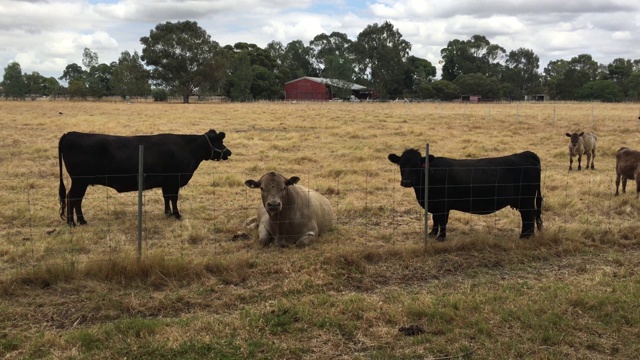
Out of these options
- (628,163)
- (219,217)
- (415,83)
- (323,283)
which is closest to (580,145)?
(628,163)

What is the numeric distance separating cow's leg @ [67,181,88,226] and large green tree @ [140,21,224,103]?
240 feet

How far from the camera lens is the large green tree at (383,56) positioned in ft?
328

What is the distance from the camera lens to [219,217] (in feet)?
32.1

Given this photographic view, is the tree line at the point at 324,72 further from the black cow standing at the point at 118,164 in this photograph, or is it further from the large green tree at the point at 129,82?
the black cow standing at the point at 118,164

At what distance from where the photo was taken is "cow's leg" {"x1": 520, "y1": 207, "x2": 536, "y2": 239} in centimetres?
808

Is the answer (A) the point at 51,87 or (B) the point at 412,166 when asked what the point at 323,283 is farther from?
(A) the point at 51,87

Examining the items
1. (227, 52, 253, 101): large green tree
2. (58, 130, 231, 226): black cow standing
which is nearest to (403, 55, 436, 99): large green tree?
(227, 52, 253, 101): large green tree

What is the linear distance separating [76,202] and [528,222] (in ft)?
25.0

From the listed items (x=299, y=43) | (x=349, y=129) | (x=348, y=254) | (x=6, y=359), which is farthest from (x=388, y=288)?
(x=299, y=43)

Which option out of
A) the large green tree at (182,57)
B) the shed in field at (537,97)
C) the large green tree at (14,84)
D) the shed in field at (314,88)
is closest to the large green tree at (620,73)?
Answer: the shed in field at (537,97)

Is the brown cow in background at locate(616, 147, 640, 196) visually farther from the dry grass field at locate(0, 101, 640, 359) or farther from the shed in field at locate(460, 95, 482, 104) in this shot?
the shed in field at locate(460, 95, 482, 104)

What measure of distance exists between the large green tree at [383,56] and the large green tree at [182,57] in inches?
1286

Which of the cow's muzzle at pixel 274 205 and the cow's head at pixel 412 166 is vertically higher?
the cow's head at pixel 412 166

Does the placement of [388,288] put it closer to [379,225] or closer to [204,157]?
[379,225]
